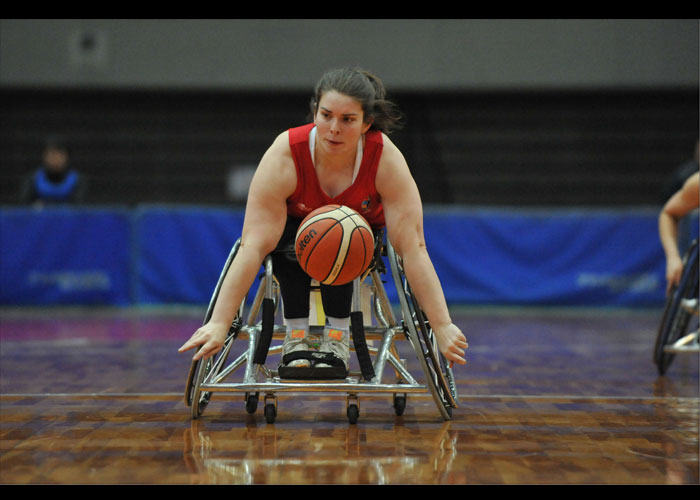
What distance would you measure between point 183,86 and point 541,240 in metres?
5.50

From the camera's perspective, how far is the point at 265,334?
11.4 feet

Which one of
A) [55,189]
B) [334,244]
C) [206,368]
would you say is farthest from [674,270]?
[55,189]

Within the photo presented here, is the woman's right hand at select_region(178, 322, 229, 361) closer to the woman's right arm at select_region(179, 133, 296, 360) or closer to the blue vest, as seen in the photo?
the woman's right arm at select_region(179, 133, 296, 360)

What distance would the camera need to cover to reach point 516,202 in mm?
12695

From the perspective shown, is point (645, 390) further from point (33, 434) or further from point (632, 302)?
point (632, 302)

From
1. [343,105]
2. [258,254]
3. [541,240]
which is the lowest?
[541,240]

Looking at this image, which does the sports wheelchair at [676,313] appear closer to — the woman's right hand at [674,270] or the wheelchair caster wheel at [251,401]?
the woman's right hand at [674,270]

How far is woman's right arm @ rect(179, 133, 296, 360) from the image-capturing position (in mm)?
3393

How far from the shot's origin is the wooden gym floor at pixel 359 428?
2635mm

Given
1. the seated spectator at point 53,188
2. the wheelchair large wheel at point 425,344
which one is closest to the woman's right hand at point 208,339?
the wheelchair large wheel at point 425,344

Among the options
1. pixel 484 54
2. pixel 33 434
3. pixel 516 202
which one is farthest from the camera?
pixel 516 202

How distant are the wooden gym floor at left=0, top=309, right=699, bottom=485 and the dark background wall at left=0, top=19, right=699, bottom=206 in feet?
21.7

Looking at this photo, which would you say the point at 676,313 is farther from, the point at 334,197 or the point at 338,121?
the point at 338,121

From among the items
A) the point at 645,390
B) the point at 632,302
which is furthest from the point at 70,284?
the point at 645,390
